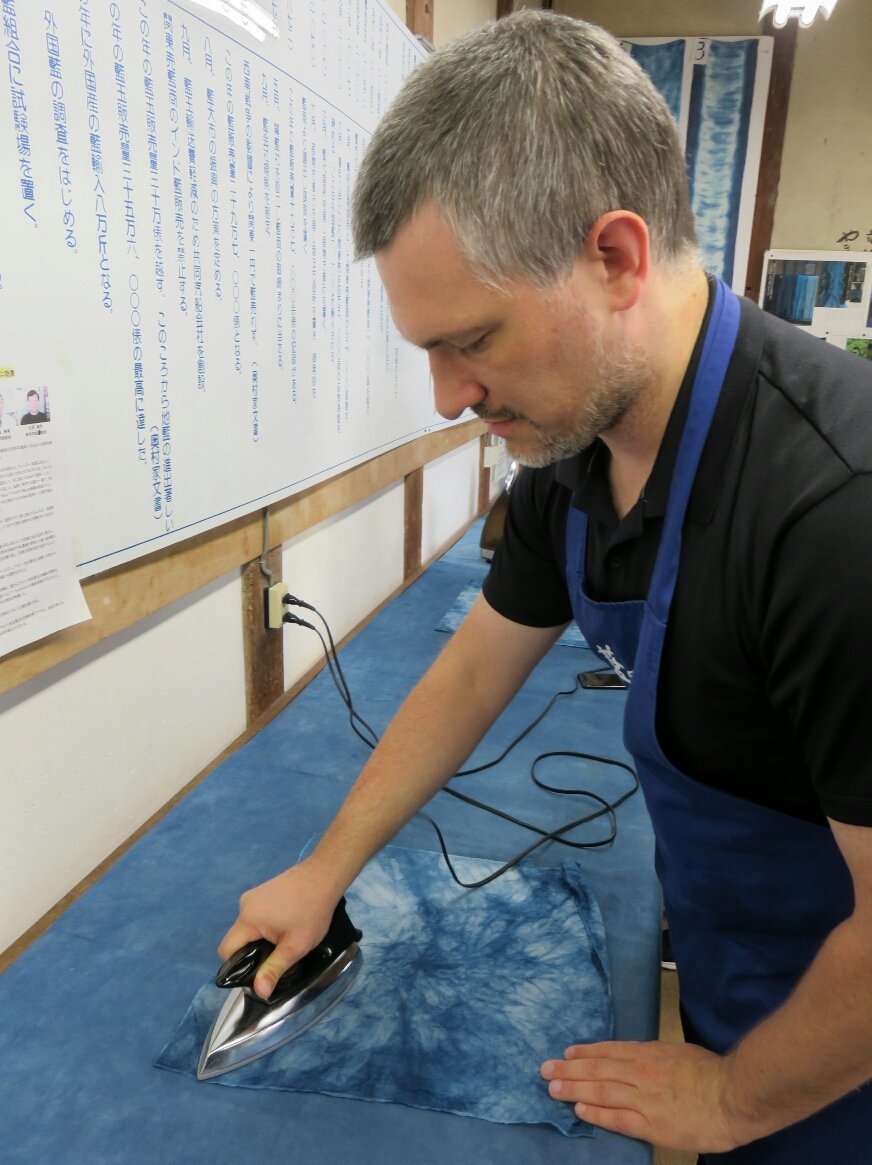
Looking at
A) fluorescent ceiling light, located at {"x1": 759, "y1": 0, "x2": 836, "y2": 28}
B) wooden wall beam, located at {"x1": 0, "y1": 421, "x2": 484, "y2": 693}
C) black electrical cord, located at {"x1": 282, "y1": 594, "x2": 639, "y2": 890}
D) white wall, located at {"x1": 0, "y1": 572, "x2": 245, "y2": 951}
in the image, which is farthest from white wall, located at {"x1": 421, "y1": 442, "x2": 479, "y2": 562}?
fluorescent ceiling light, located at {"x1": 759, "y1": 0, "x2": 836, "y2": 28}

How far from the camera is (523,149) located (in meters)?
0.51

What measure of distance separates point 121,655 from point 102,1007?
34 cm

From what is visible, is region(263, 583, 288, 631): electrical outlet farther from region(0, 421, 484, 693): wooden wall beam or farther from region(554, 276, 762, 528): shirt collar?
region(554, 276, 762, 528): shirt collar

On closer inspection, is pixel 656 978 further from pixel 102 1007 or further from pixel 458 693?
pixel 102 1007

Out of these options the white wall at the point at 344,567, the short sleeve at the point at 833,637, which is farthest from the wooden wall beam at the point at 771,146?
the short sleeve at the point at 833,637

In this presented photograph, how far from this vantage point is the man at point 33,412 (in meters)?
0.65

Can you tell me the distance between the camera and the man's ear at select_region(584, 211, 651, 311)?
0.53 meters

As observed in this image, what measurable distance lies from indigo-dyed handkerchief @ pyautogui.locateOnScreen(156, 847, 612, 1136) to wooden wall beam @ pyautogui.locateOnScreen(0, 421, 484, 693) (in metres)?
0.33

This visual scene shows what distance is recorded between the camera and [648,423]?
0.65m

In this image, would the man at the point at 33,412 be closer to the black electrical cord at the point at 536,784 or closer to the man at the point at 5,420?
the man at the point at 5,420

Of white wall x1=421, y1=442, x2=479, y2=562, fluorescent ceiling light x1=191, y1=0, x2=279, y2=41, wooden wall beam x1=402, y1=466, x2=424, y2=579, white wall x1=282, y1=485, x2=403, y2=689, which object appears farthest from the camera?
white wall x1=421, y1=442, x2=479, y2=562

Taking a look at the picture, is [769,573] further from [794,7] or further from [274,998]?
[794,7]

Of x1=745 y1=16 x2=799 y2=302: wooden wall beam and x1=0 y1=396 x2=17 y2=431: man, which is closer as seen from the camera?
x1=0 y1=396 x2=17 y2=431: man

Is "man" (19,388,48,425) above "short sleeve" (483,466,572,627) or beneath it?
above
